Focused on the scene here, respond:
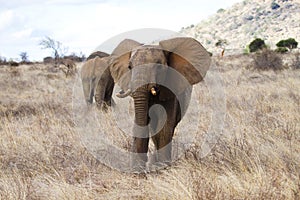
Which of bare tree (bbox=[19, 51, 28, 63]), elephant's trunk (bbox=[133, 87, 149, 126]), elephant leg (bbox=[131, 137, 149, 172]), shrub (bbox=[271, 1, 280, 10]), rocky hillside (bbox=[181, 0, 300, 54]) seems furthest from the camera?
shrub (bbox=[271, 1, 280, 10])

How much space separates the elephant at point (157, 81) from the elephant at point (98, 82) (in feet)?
13.5

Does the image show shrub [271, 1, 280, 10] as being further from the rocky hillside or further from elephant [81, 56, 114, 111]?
elephant [81, 56, 114, 111]

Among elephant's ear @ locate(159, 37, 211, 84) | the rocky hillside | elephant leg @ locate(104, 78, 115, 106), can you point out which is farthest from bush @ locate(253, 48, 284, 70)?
the rocky hillside

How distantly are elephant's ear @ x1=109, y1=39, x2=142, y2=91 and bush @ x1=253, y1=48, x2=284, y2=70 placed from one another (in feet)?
44.3

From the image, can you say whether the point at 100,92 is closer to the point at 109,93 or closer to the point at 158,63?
the point at 109,93

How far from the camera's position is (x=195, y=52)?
5539mm

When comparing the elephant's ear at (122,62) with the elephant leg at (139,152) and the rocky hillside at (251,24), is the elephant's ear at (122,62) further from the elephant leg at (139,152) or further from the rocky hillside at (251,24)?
the rocky hillside at (251,24)

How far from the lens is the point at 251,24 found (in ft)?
309

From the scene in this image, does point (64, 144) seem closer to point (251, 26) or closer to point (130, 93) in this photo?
point (130, 93)

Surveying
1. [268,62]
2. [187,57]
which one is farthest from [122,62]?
[268,62]

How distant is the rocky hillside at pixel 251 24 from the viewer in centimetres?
8294

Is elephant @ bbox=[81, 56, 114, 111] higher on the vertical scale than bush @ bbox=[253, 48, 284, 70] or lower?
higher

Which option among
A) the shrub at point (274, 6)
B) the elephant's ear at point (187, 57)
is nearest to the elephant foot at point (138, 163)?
the elephant's ear at point (187, 57)

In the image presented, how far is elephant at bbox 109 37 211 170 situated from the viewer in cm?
482
